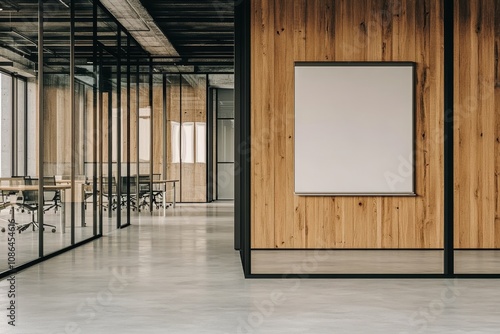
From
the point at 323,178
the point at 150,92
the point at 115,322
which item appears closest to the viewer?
the point at 115,322

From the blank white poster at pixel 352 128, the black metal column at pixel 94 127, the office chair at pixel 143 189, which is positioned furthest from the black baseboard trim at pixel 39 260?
the office chair at pixel 143 189

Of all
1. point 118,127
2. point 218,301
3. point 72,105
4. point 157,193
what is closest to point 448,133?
point 218,301

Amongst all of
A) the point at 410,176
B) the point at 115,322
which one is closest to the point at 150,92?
the point at 410,176

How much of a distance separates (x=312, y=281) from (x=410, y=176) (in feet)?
9.93

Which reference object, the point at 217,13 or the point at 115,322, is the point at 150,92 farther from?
the point at 115,322

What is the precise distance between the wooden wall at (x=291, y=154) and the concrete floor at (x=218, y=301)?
1.25m

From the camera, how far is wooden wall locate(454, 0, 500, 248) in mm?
9141

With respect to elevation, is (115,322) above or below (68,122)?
below

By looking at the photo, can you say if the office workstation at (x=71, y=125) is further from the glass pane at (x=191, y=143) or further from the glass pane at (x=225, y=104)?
the glass pane at (x=225, y=104)

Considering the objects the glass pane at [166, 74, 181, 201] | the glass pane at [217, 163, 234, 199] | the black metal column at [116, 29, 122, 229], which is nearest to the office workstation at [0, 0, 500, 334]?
the black metal column at [116, 29, 122, 229]

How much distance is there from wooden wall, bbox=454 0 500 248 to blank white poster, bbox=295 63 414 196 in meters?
0.71

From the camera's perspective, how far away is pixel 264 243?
9.20 m

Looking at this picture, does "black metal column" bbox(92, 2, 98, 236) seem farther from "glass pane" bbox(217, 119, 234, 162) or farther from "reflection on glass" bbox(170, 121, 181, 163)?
"glass pane" bbox(217, 119, 234, 162)

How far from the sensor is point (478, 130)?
919 centimetres
